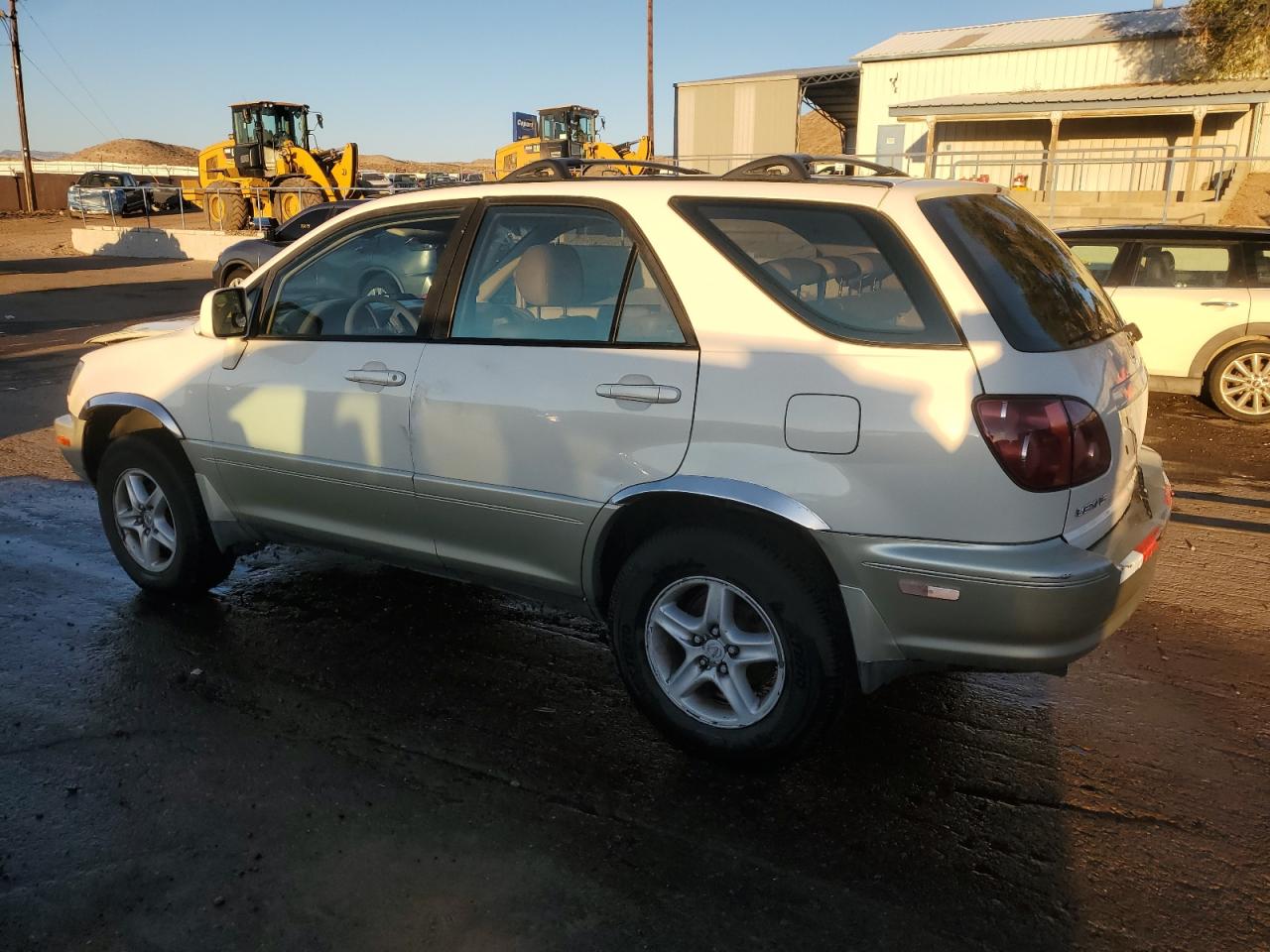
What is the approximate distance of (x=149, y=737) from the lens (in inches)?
136

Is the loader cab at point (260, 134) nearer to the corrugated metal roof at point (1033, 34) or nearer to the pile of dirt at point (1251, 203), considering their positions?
the corrugated metal roof at point (1033, 34)

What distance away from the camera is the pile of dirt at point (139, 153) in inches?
4291

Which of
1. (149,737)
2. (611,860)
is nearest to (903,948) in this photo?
(611,860)

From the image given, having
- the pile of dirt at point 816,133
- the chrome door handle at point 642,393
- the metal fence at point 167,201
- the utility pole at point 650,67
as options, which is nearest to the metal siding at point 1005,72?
the utility pole at point 650,67

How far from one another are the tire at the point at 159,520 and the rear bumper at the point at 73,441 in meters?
0.13

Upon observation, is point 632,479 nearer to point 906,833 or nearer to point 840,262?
point 840,262

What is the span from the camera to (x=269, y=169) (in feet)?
92.9

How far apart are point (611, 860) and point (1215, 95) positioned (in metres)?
26.7

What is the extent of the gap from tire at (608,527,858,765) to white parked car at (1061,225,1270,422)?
21.9 feet

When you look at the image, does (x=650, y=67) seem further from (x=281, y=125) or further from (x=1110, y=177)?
(x=1110, y=177)

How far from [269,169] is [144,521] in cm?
2648

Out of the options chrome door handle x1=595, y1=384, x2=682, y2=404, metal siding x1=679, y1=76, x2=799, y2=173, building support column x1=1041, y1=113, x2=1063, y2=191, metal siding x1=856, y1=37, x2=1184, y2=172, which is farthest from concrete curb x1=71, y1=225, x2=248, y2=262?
chrome door handle x1=595, y1=384, x2=682, y2=404

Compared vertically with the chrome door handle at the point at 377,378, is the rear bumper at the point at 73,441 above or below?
below

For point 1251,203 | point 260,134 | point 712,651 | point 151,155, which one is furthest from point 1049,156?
point 151,155
